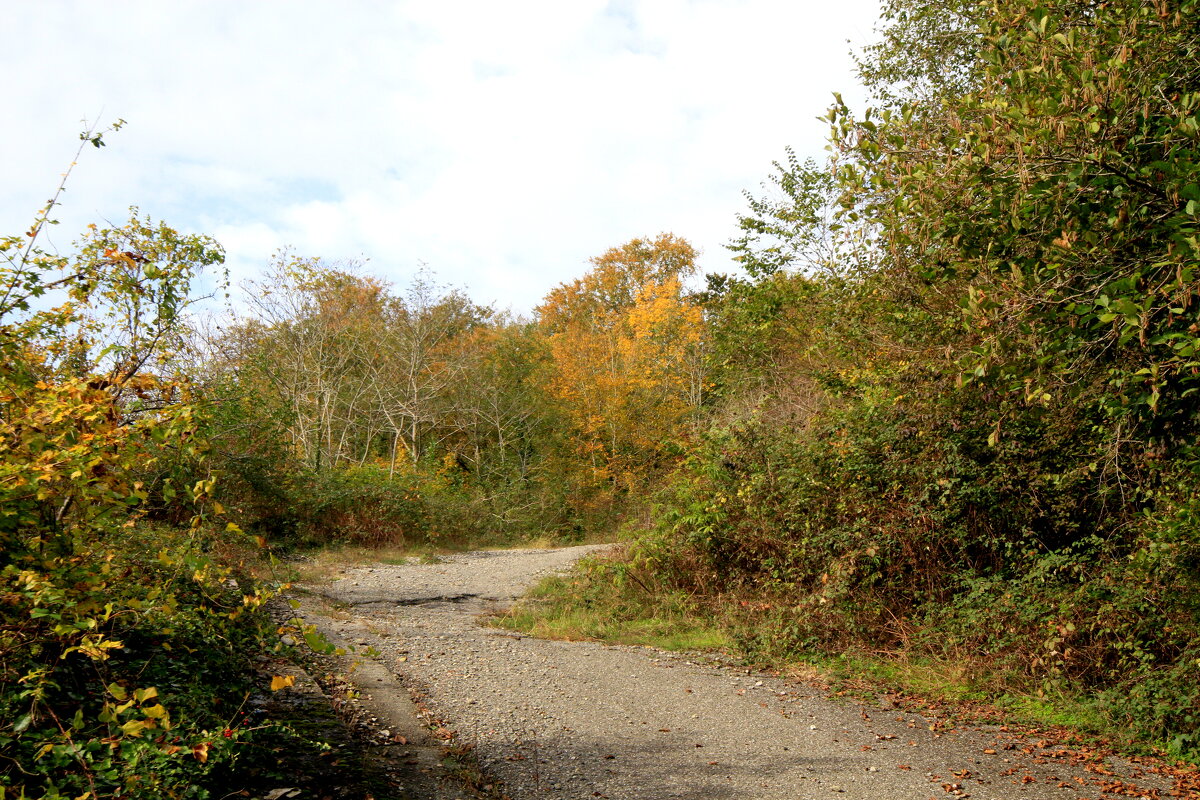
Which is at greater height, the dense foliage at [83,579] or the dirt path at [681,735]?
the dense foliage at [83,579]

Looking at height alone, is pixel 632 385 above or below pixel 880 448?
above

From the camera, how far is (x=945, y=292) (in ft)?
27.0

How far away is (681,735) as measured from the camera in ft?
18.9

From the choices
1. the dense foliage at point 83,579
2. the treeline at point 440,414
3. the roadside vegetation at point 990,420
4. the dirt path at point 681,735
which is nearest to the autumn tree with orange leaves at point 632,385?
the treeline at point 440,414

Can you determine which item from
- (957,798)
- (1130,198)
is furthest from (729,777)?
(1130,198)

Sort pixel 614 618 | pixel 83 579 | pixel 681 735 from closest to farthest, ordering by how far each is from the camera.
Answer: pixel 83 579, pixel 681 735, pixel 614 618

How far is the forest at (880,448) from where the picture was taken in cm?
309

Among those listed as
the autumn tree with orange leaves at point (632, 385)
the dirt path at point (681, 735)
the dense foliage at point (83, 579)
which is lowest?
the dirt path at point (681, 735)

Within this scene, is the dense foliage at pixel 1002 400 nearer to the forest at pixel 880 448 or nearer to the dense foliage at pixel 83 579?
the forest at pixel 880 448

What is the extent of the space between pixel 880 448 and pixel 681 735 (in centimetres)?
443

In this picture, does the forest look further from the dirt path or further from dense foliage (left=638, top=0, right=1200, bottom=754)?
the dirt path

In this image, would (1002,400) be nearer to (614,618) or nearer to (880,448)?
(880,448)

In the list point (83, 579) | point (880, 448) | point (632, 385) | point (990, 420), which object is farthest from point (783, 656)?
point (632, 385)

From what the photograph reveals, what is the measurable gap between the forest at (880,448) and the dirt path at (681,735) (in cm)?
111
